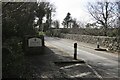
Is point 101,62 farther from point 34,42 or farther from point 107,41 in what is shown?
point 107,41

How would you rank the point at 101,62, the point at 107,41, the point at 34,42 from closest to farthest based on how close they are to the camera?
the point at 101,62 < the point at 34,42 < the point at 107,41

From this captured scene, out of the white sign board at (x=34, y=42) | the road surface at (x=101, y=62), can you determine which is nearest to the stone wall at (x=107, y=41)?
the road surface at (x=101, y=62)

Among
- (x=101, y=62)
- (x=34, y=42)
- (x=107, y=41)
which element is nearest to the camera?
(x=101, y=62)

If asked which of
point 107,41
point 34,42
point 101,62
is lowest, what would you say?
point 101,62

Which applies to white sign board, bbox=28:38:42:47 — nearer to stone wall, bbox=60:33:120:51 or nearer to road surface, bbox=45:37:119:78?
road surface, bbox=45:37:119:78

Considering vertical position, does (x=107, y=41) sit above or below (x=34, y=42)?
below

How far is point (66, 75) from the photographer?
9.78m

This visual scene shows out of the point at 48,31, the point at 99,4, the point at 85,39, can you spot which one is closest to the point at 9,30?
the point at 85,39

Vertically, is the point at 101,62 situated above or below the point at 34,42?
below

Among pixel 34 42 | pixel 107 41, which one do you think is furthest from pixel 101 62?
pixel 107 41

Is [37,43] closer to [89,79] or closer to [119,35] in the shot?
[89,79]

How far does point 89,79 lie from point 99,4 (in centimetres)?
4055

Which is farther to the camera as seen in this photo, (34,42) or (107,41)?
(107,41)

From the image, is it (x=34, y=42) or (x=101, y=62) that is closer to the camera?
(x=101, y=62)
